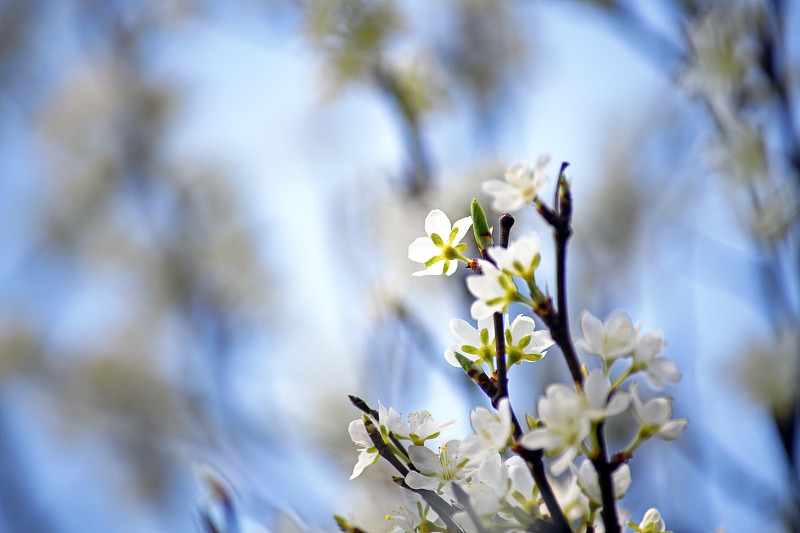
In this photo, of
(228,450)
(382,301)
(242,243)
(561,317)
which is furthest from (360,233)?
(242,243)

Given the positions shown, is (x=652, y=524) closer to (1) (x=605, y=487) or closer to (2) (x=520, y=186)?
(1) (x=605, y=487)

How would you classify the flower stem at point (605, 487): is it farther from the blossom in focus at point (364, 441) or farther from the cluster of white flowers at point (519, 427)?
the blossom in focus at point (364, 441)

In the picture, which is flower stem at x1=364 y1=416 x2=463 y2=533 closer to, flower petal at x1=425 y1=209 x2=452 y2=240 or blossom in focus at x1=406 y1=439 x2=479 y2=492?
blossom in focus at x1=406 y1=439 x2=479 y2=492

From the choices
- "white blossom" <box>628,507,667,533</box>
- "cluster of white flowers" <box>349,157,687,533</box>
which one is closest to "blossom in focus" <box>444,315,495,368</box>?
"cluster of white flowers" <box>349,157,687,533</box>

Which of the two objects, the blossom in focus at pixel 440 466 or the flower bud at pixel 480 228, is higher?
the flower bud at pixel 480 228

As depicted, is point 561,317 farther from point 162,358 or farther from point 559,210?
point 162,358

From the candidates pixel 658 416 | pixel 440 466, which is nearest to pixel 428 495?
pixel 440 466

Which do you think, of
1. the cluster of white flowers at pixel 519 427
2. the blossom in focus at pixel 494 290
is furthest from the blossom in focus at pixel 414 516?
the blossom in focus at pixel 494 290
